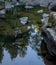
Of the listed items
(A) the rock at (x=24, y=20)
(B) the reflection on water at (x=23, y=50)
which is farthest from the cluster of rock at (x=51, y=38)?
(A) the rock at (x=24, y=20)

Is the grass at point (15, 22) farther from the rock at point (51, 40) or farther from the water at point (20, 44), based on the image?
the rock at point (51, 40)

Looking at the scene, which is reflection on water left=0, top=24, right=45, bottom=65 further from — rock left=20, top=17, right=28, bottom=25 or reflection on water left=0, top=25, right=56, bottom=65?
rock left=20, top=17, right=28, bottom=25

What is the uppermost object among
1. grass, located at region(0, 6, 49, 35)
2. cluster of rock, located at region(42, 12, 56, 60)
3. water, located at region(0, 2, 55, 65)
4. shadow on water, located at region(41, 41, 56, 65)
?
cluster of rock, located at region(42, 12, 56, 60)

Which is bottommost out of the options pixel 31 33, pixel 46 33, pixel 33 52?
pixel 31 33

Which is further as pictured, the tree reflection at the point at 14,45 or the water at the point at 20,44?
the tree reflection at the point at 14,45

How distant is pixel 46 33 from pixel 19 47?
2.01m

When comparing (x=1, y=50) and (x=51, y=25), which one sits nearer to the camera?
(x=51, y=25)

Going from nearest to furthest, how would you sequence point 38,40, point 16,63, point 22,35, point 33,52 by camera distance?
point 16,63
point 33,52
point 38,40
point 22,35

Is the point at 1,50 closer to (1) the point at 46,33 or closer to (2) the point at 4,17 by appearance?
(1) the point at 46,33

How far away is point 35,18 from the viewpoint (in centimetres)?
1950

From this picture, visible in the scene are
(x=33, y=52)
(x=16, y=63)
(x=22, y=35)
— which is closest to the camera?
(x=16, y=63)

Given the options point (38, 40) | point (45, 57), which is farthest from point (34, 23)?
point (45, 57)

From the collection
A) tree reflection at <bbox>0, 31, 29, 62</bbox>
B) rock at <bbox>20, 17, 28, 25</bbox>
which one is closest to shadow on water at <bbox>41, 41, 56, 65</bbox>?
tree reflection at <bbox>0, 31, 29, 62</bbox>

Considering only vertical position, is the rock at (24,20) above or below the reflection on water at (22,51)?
below
